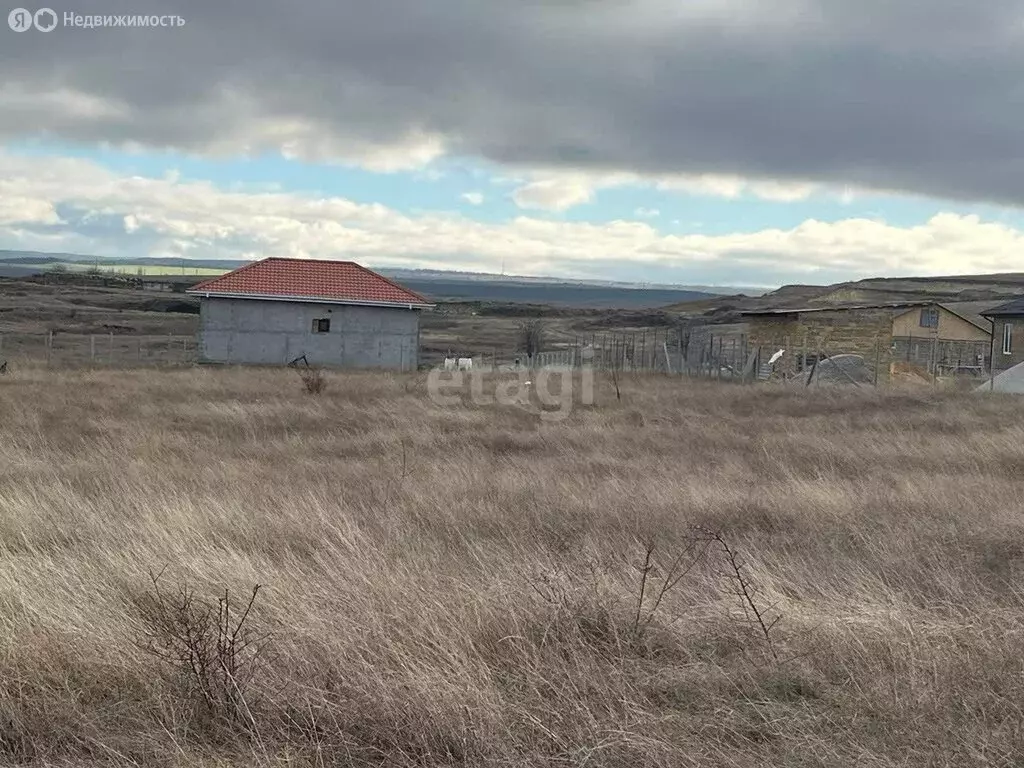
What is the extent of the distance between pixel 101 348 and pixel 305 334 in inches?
535

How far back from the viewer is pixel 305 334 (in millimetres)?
33094

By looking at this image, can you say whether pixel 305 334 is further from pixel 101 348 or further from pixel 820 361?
pixel 820 361

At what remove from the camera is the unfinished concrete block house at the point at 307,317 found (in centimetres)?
3244

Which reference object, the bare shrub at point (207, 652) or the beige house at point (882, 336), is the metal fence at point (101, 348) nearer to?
the beige house at point (882, 336)

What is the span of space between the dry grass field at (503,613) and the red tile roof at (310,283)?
79.5 feet

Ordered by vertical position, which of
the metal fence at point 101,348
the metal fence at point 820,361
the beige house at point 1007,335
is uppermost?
the beige house at point 1007,335

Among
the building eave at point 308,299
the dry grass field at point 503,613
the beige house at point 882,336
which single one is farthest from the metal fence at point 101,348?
the dry grass field at point 503,613

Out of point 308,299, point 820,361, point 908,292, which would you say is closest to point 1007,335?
point 820,361

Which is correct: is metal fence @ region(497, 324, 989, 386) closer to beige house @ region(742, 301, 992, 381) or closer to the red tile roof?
beige house @ region(742, 301, 992, 381)

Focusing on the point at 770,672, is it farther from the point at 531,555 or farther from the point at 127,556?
the point at 127,556

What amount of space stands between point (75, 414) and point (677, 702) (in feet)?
38.0

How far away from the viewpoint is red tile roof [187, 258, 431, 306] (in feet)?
107

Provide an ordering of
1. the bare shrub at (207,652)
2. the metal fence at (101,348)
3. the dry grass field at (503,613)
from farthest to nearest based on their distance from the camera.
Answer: the metal fence at (101,348) < the bare shrub at (207,652) < the dry grass field at (503,613)

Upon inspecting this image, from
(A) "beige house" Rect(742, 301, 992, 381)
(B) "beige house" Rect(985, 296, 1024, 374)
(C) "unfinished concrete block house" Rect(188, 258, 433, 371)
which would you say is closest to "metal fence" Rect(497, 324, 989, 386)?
(A) "beige house" Rect(742, 301, 992, 381)
